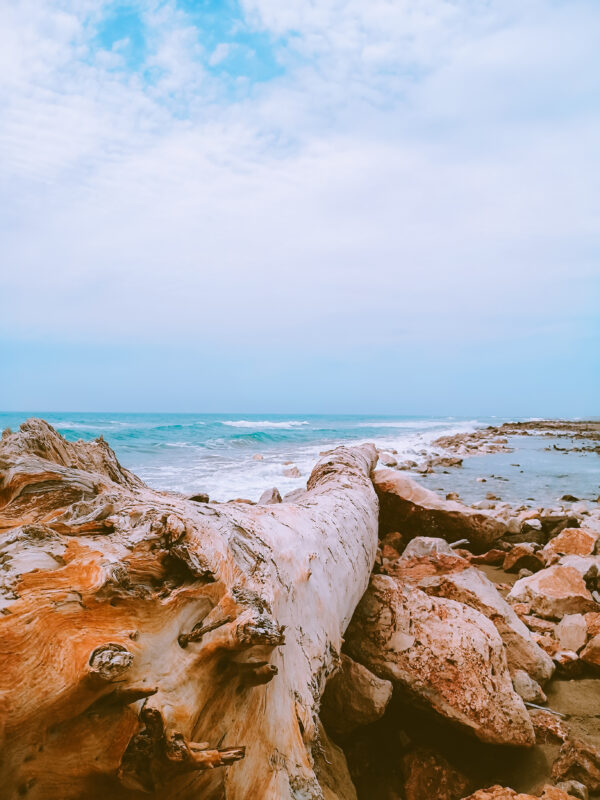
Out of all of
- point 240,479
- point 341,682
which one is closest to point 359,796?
point 341,682

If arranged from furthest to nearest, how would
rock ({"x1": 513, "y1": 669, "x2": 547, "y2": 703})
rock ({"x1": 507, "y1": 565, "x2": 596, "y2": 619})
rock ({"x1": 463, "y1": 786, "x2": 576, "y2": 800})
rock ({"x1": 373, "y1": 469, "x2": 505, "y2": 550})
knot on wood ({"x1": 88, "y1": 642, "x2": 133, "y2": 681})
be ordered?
rock ({"x1": 373, "y1": 469, "x2": 505, "y2": 550}) < rock ({"x1": 507, "y1": 565, "x2": 596, "y2": 619}) < rock ({"x1": 513, "y1": 669, "x2": 547, "y2": 703}) < rock ({"x1": 463, "y1": 786, "x2": 576, "y2": 800}) < knot on wood ({"x1": 88, "y1": 642, "x2": 133, "y2": 681})

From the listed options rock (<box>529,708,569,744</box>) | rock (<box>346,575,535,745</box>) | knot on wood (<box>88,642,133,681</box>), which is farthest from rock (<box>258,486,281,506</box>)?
knot on wood (<box>88,642,133,681</box>)

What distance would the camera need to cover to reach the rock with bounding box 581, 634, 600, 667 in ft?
10.1

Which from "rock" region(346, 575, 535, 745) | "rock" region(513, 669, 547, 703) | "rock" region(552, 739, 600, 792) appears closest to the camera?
"rock" region(552, 739, 600, 792)

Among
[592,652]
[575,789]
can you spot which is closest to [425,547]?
[592,652]

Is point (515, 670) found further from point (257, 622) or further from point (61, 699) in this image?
point (61, 699)

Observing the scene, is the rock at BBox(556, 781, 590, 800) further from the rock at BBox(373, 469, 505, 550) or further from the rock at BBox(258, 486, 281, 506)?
the rock at BBox(258, 486, 281, 506)

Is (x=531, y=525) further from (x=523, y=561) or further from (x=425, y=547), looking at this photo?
(x=425, y=547)

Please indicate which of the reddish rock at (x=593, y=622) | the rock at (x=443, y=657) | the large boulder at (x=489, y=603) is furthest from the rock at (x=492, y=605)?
the reddish rock at (x=593, y=622)

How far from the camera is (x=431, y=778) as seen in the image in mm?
2297

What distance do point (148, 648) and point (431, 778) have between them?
179 cm

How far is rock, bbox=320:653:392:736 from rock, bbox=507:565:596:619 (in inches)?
80.5

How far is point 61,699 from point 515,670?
2823mm

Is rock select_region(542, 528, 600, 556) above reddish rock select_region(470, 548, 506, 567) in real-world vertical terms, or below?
above
